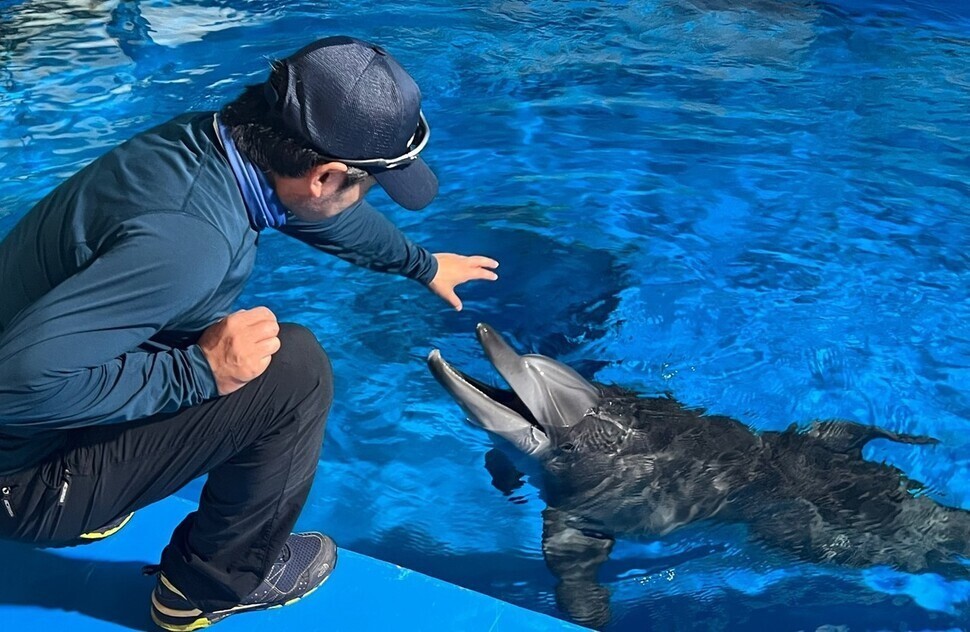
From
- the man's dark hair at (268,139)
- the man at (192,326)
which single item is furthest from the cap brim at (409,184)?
the man's dark hair at (268,139)

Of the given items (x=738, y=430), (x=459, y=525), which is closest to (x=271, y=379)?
(x=459, y=525)

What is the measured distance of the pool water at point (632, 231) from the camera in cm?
393

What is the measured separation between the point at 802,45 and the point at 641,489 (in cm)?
584

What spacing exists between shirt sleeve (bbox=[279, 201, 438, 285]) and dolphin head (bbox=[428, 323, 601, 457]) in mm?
369

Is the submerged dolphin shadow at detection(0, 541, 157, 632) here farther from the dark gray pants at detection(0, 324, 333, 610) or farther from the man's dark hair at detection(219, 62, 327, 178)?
the man's dark hair at detection(219, 62, 327, 178)

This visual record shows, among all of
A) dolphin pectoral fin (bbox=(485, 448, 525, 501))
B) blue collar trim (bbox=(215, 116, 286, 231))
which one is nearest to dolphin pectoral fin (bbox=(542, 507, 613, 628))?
dolphin pectoral fin (bbox=(485, 448, 525, 501))

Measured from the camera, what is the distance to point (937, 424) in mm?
4680

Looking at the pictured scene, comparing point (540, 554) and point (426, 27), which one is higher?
point (426, 27)

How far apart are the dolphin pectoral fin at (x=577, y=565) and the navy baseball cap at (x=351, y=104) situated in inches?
76.0

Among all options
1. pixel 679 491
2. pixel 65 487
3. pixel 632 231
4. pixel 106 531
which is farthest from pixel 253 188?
pixel 632 231

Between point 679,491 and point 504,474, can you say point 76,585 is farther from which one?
point 679,491

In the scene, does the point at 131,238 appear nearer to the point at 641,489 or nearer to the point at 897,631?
the point at 641,489

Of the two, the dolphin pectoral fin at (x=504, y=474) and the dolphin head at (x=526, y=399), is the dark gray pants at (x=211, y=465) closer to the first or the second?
the dolphin head at (x=526, y=399)

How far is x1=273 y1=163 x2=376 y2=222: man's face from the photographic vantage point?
2.32m
